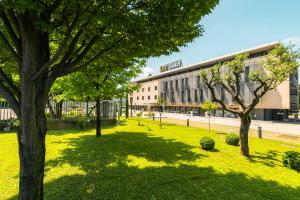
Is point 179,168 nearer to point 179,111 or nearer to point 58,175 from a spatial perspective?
point 58,175

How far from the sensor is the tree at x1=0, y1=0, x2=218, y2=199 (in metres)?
4.96

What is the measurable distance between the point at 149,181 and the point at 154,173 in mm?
968

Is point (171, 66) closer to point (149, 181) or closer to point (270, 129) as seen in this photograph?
point (270, 129)

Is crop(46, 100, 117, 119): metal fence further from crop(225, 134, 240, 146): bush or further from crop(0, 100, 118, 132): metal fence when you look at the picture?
crop(225, 134, 240, 146): bush

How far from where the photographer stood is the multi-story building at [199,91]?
4025 cm

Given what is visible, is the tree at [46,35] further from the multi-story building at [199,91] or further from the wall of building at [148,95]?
the wall of building at [148,95]

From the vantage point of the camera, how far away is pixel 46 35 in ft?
18.5

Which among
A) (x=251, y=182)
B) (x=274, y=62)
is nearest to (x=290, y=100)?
(x=274, y=62)

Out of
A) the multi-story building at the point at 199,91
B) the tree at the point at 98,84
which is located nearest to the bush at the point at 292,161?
the multi-story building at the point at 199,91

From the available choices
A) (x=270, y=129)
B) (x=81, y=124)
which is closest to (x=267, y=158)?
(x=81, y=124)

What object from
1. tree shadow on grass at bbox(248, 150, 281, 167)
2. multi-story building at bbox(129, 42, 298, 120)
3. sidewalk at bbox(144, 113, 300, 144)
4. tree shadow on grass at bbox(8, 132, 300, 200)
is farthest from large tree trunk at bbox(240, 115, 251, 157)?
sidewalk at bbox(144, 113, 300, 144)

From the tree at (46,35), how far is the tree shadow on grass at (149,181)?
2498 millimetres

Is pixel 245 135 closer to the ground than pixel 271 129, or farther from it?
farther from it

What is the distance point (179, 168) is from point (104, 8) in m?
8.43
